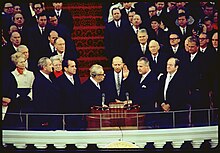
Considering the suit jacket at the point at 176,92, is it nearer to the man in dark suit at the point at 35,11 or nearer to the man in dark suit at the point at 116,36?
the man in dark suit at the point at 116,36

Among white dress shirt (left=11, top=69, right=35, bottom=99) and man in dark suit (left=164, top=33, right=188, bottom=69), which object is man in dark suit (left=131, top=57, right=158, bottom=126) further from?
white dress shirt (left=11, top=69, right=35, bottom=99)

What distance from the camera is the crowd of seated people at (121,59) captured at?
220 centimetres

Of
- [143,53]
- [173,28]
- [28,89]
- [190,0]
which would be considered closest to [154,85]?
[143,53]

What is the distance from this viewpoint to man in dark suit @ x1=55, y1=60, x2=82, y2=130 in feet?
7.23

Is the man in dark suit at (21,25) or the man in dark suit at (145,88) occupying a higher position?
the man in dark suit at (21,25)

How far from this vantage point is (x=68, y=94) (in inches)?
87.2

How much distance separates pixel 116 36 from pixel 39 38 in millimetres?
425

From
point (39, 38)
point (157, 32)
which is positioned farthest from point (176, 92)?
point (39, 38)

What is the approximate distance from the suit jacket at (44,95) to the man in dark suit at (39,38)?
11cm

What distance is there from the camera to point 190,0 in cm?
221

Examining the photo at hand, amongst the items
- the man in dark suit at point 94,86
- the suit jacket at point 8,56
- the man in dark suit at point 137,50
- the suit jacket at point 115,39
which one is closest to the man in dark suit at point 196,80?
the man in dark suit at point 137,50

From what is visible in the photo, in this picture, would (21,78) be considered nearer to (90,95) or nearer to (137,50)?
(90,95)

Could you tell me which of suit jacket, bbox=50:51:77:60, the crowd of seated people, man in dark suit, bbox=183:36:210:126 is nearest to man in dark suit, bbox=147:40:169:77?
the crowd of seated people

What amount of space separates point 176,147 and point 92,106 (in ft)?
1.67
